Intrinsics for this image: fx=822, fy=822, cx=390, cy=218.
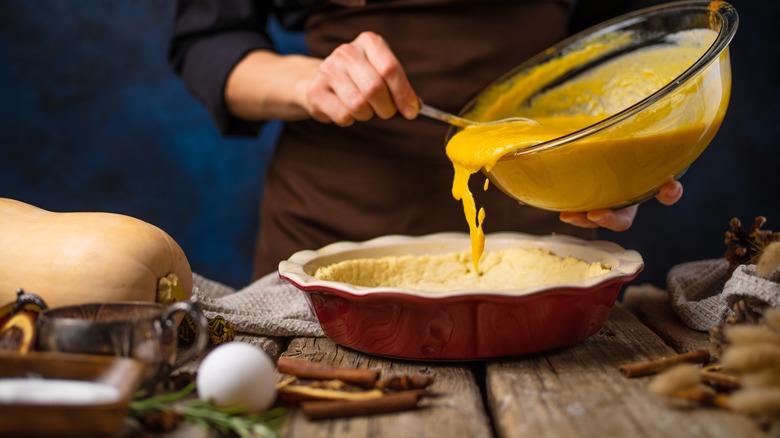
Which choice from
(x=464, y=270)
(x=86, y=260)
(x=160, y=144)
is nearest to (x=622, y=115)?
(x=464, y=270)

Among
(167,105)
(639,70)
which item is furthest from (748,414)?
→ (167,105)

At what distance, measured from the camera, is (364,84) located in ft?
4.12

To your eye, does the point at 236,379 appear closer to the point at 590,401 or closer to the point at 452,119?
the point at 590,401

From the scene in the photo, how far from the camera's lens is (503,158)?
1153 mm

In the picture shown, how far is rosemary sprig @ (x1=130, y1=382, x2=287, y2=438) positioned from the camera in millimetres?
822

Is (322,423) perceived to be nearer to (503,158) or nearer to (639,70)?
(503,158)

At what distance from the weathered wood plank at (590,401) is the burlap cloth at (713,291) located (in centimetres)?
10

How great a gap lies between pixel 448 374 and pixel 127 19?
2.09 metres

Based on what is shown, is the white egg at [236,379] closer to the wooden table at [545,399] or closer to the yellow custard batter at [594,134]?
the wooden table at [545,399]

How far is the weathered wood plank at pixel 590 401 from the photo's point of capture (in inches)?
32.4

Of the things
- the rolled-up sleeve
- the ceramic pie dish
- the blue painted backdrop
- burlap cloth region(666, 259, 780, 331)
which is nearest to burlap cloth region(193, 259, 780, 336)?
burlap cloth region(666, 259, 780, 331)

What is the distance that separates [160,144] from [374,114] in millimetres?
1359

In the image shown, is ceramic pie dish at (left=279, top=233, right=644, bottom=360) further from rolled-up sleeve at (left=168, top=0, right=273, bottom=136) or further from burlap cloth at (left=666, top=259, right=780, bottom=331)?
rolled-up sleeve at (left=168, top=0, right=273, bottom=136)

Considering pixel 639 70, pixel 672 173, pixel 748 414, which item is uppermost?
pixel 639 70
